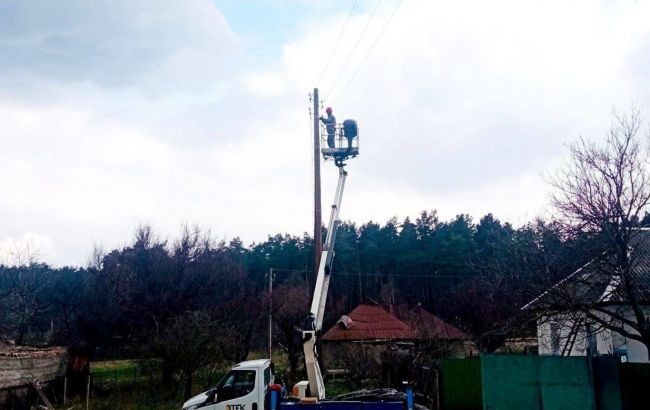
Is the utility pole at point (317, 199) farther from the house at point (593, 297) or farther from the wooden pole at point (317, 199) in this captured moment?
the house at point (593, 297)

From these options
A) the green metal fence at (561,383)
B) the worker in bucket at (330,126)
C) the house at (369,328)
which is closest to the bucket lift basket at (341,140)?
the worker in bucket at (330,126)

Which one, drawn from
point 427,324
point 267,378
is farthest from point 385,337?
point 267,378

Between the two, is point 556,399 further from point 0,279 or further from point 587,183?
point 0,279

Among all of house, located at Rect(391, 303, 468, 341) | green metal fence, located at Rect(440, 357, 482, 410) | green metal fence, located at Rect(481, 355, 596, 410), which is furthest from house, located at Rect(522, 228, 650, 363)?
house, located at Rect(391, 303, 468, 341)

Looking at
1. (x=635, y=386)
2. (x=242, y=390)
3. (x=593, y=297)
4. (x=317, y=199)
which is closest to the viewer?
(x=242, y=390)

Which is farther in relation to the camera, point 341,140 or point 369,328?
point 369,328

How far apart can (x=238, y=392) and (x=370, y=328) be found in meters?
28.6

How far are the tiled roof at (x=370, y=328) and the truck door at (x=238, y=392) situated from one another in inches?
997

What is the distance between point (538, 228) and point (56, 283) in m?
42.6

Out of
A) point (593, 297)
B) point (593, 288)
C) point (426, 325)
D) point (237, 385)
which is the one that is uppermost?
point (593, 288)

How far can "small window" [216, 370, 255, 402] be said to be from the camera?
46.8 feet

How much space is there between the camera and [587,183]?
14609mm

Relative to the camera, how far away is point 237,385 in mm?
14367

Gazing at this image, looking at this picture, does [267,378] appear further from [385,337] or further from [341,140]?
[385,337]
